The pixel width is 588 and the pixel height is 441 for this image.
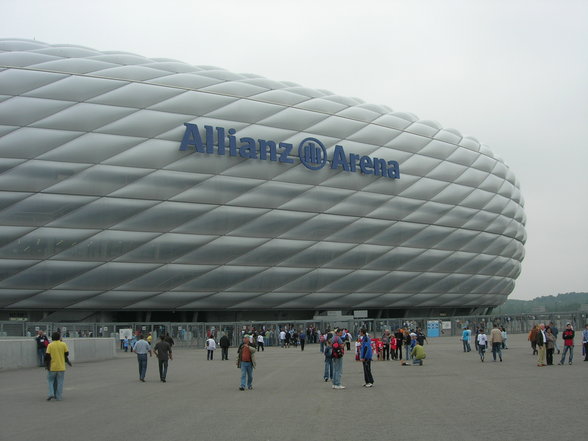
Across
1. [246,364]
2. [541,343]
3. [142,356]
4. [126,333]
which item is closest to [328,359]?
[246,364]

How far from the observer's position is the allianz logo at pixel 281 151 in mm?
43812

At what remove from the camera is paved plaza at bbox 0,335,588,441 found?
10078 millimetres

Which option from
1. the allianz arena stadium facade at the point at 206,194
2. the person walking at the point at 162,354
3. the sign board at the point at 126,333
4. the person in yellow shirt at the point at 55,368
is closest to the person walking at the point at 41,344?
the person walking at the point at 162,354

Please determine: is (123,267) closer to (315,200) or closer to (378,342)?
(315,200)

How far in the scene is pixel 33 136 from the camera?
39438 millimetres

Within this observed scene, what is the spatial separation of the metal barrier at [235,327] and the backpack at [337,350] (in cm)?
1877

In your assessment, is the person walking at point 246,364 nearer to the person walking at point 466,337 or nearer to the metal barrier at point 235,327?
the person walking at point 466,337

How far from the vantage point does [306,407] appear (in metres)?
13.2

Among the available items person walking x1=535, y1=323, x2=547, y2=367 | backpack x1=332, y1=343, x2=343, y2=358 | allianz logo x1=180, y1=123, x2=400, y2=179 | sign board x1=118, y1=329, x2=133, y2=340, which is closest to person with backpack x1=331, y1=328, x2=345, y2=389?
backpack x1=332, y1=343, x2=343, y2=358

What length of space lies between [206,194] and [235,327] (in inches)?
326

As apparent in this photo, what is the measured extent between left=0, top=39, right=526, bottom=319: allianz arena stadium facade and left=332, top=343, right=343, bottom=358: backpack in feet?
85.9

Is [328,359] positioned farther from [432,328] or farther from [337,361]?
[432,328]

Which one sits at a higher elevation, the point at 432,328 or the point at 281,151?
the point at 281,151

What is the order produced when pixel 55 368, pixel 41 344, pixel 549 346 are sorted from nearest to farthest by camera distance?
1. pixel 55 368
2. pixel 549 346
3. pixel 41 344
